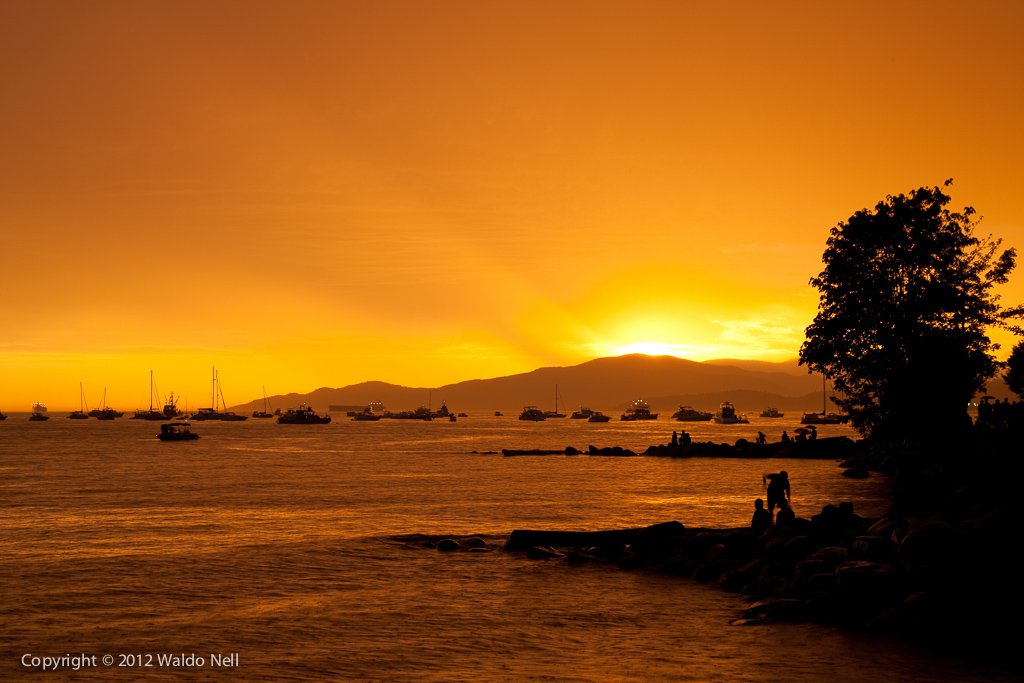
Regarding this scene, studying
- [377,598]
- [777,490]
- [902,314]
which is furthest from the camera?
[902,314]

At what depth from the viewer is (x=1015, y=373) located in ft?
213

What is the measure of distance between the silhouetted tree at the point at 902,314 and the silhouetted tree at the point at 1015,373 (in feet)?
26.1

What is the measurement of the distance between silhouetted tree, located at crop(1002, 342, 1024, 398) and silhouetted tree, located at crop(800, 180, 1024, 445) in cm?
797

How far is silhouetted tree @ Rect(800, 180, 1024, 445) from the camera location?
56.0 meters

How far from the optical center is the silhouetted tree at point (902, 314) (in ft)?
184

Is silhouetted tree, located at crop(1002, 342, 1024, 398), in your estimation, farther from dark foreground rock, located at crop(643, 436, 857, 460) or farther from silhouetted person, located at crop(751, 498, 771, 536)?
silhouetted person, located at crop(751, 498, 771, 536)

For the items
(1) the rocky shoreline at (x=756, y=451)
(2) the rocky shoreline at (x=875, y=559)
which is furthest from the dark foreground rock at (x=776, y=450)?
(2) the rocky shoreline at (x=875, y=559)

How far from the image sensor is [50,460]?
94562 millimetres

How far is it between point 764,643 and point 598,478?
49.5 metres

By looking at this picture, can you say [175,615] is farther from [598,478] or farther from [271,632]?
[598,478]

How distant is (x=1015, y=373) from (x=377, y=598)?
59.1 metres

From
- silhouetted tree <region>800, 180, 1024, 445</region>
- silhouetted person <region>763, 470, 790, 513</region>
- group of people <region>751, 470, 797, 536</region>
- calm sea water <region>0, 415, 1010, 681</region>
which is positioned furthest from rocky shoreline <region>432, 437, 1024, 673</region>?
silhouetted tree <region>800, 180, 1024, 445</region>

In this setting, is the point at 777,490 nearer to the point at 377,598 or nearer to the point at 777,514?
the point at 777,514

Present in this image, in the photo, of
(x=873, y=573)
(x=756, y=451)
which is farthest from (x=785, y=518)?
(x=756, y=451)
